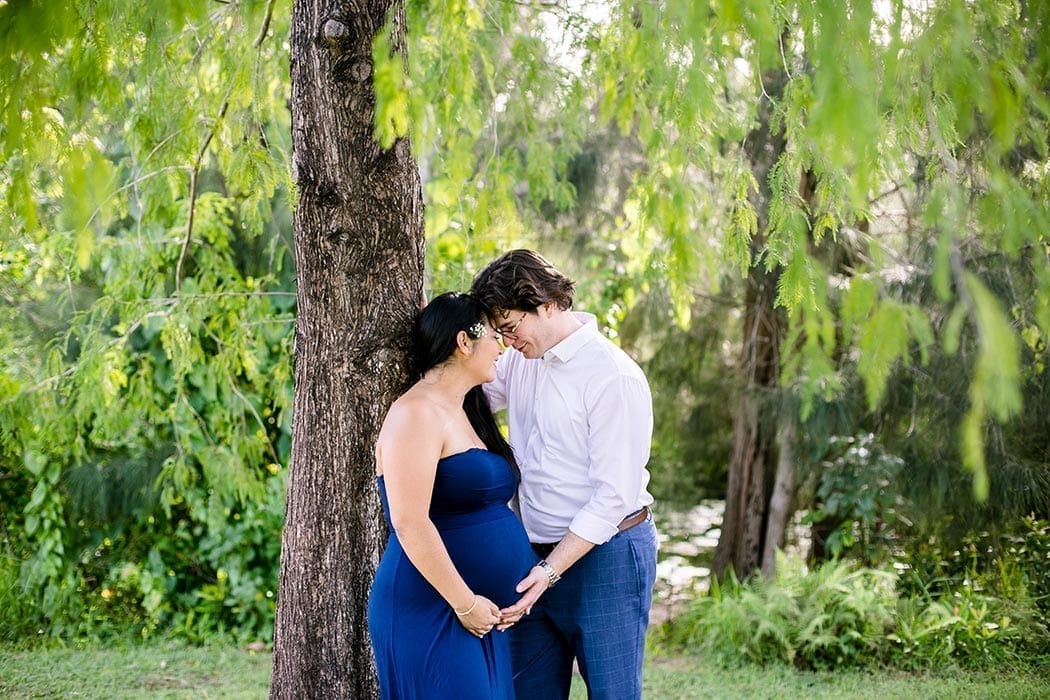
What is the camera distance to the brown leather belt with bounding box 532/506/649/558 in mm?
3277

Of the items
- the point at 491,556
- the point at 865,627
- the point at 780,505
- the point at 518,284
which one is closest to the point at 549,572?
the point at 491,556

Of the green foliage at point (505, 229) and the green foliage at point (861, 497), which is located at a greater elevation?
the green foliage at point (505, 229)

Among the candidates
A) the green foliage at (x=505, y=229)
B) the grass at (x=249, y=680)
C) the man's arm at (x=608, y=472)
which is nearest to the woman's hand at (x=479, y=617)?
the man's arm at (x=608, y=472)

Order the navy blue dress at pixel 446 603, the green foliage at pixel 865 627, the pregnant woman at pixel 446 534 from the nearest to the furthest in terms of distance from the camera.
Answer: the pregnant woman at pixel 446 534 → the navy blue dress at pixel 446 603 → the green foliage at pixel 865 627

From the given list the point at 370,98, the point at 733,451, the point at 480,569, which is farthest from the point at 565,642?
the point at 733,451

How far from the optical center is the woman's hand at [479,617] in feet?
9.47

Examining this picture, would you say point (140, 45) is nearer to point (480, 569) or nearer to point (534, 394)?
point (534, 394)

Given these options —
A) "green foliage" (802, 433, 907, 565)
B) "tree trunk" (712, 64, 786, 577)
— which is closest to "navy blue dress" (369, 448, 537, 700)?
"green foliage" (802, 433, 907, 565)

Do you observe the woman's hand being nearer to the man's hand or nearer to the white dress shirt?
the man's hand

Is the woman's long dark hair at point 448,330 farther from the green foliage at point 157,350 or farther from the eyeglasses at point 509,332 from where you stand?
the green foliage at point 157,350

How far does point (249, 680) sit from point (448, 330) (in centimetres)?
314

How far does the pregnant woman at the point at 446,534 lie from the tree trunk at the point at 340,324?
306mm

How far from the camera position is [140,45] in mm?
A: 4207

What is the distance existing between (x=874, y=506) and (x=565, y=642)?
374cm
